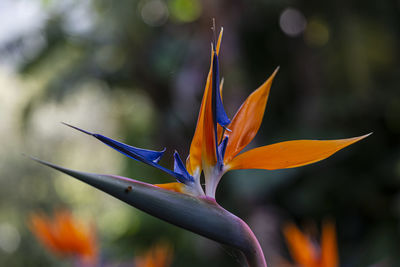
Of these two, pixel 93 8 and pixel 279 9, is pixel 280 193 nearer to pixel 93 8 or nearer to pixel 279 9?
pixel 279 9

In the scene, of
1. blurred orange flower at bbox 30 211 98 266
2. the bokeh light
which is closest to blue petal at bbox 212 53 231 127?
blurred orange flower at bbox 30 211 98 266

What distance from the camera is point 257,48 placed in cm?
331

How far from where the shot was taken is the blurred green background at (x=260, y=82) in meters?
2.61

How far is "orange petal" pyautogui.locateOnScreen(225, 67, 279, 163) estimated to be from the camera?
1.51 ft

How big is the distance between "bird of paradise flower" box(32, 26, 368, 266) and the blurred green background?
6.46 feet

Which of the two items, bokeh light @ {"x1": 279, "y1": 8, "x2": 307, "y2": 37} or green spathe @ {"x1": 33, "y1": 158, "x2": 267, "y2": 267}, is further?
bokeh light @ {"x1": 279, "y1": 8, "x2": 307, "y2": 37}

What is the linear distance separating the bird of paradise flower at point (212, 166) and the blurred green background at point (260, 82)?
1.97m

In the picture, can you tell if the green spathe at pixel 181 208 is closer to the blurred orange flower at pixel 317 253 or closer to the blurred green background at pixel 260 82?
the blurred orange flower at pixel 317 253

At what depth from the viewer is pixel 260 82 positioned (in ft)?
10.3

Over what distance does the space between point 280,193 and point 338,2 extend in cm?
127

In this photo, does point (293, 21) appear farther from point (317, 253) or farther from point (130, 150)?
point (130, 150)

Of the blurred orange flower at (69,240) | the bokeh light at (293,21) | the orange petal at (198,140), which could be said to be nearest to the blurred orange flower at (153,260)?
the blurred orange flower at (69,240)

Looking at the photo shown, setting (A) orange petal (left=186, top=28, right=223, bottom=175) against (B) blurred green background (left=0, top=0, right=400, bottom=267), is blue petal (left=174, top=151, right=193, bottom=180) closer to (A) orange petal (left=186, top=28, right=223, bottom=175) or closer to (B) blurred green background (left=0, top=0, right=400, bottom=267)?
(A) orange petal (left=186, top=28, right=223, bottom=175)

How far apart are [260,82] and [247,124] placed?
2716mm
